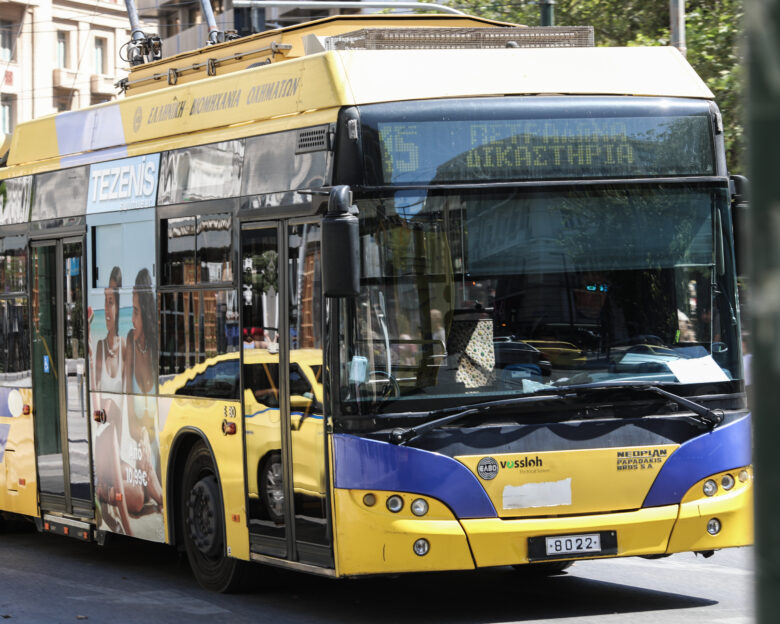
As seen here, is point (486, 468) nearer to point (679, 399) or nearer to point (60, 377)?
point (679, 399)

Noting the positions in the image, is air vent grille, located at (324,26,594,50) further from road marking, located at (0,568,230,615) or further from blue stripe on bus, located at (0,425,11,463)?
blue stripe on bus, located at (0,425,11,463)

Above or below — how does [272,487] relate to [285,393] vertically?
below

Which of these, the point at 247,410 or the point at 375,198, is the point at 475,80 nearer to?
the point at 375,198

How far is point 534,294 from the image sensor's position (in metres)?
7.57

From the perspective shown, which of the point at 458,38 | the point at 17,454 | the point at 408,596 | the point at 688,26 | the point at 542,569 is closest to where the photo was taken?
the point at 458,38

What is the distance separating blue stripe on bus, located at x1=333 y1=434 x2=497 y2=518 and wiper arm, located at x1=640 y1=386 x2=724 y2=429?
3.52 feet

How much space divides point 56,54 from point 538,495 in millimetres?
59340

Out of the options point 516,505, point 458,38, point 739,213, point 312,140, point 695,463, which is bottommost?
point 516,505

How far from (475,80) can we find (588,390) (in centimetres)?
176

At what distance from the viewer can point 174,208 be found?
9.39 meters

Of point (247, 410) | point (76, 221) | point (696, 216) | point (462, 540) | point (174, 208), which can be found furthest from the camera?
point (76, 221)

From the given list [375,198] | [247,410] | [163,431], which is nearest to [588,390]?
[375,198]

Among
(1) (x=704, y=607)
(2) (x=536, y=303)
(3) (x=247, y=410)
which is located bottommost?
(1) (x=704, y=607)

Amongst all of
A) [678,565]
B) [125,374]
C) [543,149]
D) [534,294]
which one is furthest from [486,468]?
[125,374]
